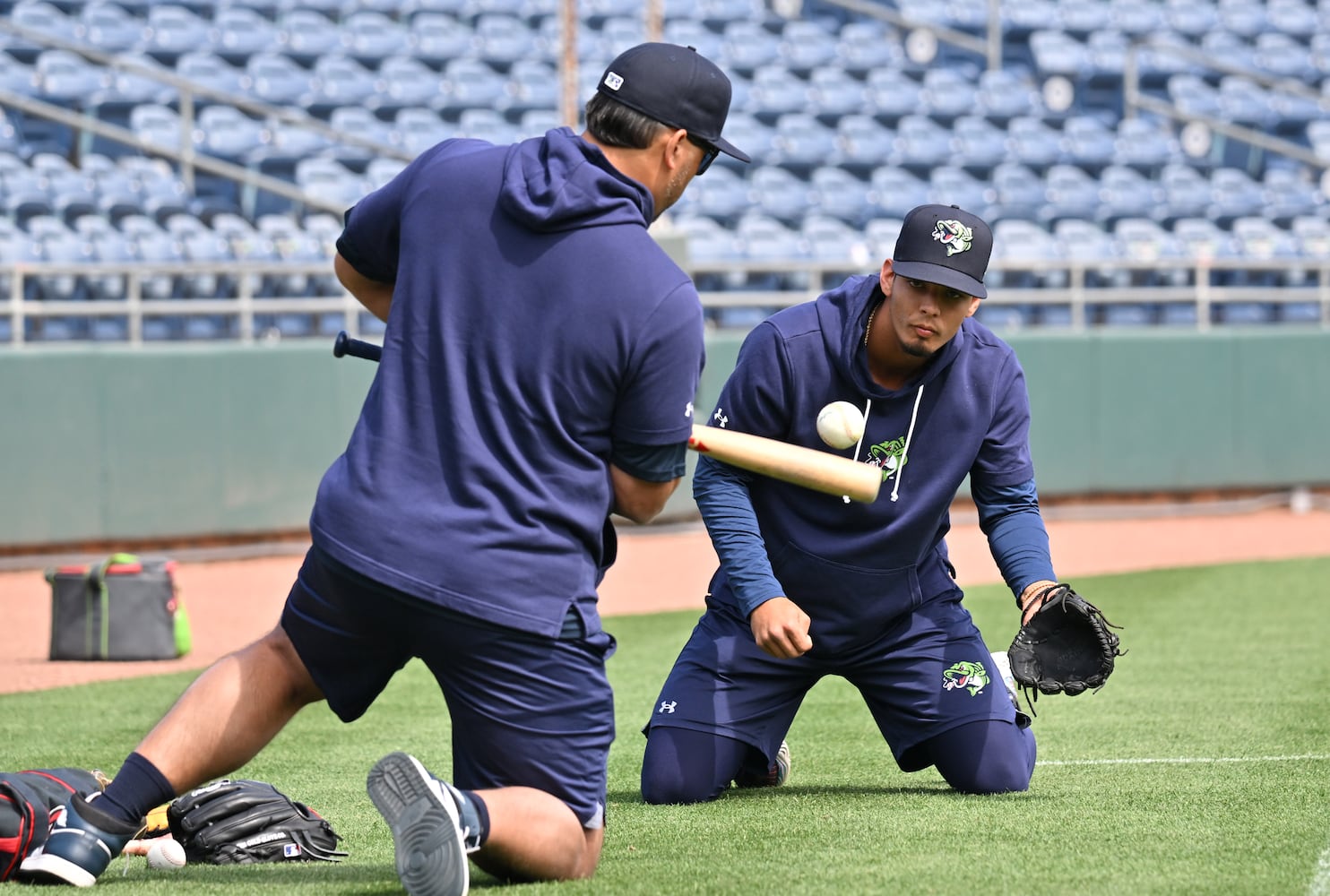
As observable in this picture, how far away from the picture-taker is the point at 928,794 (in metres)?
4.85

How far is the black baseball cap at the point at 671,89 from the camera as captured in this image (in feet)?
10.8

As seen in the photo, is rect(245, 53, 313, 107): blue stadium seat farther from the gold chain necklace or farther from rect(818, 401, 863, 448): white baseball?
rect(818, 401, 863, 448): white baseball

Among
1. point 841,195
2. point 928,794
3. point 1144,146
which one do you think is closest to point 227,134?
point 841,195

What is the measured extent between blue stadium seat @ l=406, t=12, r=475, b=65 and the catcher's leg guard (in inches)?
661

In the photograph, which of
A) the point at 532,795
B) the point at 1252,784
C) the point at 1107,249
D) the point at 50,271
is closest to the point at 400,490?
the point at 532,795

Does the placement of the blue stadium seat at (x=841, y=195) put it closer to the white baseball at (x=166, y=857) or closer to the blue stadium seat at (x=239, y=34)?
the blue stadium seat at (x=239, y=34)

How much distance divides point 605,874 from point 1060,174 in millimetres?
16779

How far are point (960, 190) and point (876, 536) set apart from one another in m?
14.5

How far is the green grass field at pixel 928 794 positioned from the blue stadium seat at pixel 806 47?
526 inches

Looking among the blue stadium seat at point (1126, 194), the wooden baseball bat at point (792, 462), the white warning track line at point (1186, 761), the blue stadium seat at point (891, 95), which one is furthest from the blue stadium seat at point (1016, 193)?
the wooden baseball bat at point (792, 462)

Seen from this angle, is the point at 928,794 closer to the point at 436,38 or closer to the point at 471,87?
the point at 471,87

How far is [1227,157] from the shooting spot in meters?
20.5

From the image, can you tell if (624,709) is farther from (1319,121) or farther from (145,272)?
Answer: (1319,121)

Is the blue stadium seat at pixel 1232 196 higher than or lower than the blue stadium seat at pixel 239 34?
lower
